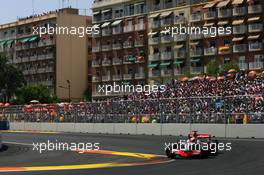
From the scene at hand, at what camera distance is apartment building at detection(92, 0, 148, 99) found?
8800 centimetres

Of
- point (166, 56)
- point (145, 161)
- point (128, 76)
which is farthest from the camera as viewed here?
point (128, 76)

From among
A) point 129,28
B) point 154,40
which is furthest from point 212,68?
point 129,28

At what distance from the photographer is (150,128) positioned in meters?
35.7

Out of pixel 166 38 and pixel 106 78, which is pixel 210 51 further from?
pixel 106 78

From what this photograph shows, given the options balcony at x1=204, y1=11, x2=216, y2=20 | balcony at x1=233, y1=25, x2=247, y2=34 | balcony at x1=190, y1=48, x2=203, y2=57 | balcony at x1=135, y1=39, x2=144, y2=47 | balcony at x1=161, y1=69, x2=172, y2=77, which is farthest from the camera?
balcony at x1=135, y1=39, x2=144, y2=47

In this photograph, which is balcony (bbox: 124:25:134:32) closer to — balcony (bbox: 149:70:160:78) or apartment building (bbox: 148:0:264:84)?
apartment building (bbox: 148:0:264:84)

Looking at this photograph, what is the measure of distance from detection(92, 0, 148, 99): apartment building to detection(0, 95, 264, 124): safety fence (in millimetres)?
39318

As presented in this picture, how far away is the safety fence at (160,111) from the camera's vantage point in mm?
28934

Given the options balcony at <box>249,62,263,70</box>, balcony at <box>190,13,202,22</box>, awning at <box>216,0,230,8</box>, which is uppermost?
awning at <box>216,0,230,8</box>

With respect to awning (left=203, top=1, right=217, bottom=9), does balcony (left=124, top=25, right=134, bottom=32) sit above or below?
below

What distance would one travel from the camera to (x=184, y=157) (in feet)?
61.3

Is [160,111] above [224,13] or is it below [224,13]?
below

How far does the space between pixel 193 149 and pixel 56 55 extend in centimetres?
8647

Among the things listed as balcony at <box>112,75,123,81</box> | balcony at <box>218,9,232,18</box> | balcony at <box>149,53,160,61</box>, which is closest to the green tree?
balcony at <box>218,9,232,18</box>
